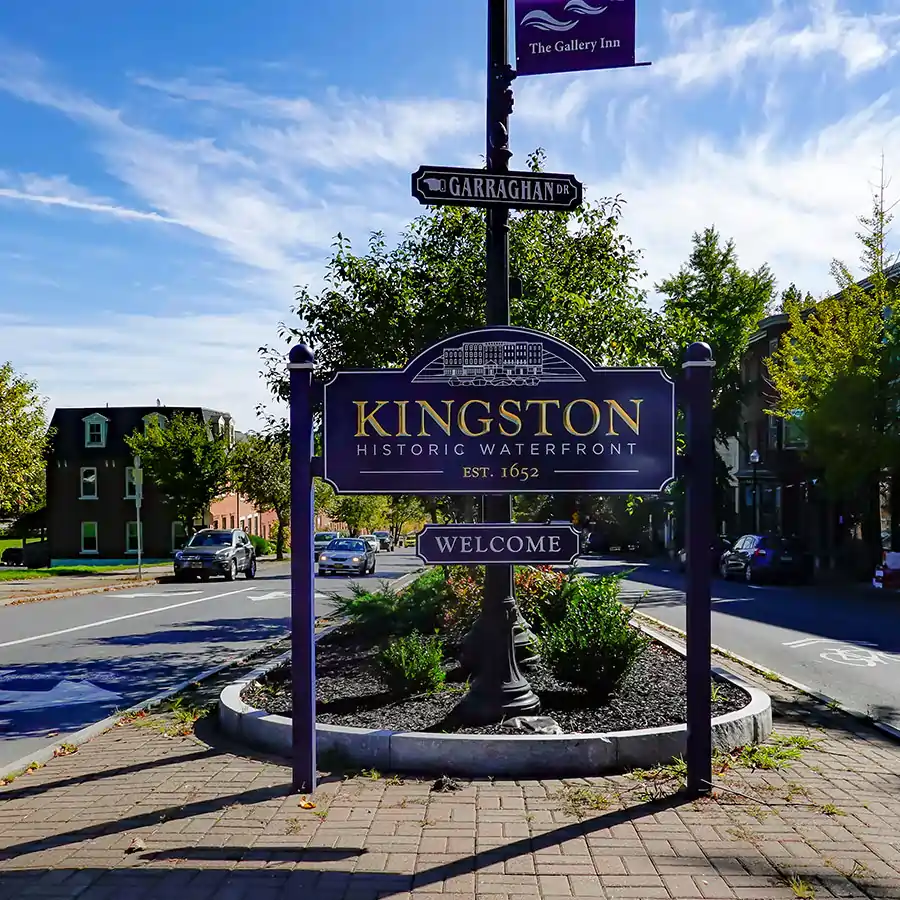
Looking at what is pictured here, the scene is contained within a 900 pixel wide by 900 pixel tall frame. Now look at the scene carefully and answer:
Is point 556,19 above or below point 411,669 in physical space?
above

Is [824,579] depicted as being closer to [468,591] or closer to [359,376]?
[468,591]

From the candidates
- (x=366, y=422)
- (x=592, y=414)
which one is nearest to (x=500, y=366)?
(x=592, y=414)

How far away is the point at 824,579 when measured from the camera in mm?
29188

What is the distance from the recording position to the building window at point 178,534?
50688mm

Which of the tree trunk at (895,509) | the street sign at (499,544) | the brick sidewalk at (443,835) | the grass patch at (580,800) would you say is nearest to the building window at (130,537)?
the tree trunk at (895,509)

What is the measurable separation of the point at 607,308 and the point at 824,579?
70.7ft

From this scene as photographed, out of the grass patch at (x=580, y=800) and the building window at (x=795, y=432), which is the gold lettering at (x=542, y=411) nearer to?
the grass patch at (x=580, y=800)

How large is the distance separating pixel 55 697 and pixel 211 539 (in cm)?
2230

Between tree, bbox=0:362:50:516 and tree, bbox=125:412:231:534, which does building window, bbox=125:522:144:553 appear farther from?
tree, bbox=0:362:50:516

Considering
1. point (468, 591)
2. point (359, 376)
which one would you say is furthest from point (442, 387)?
point (468, 591)

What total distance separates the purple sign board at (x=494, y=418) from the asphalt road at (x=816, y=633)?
4.14 metres

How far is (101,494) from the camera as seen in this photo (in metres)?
51.6

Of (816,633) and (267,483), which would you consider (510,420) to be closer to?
(816,633)

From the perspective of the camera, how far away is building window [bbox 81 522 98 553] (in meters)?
51.7
